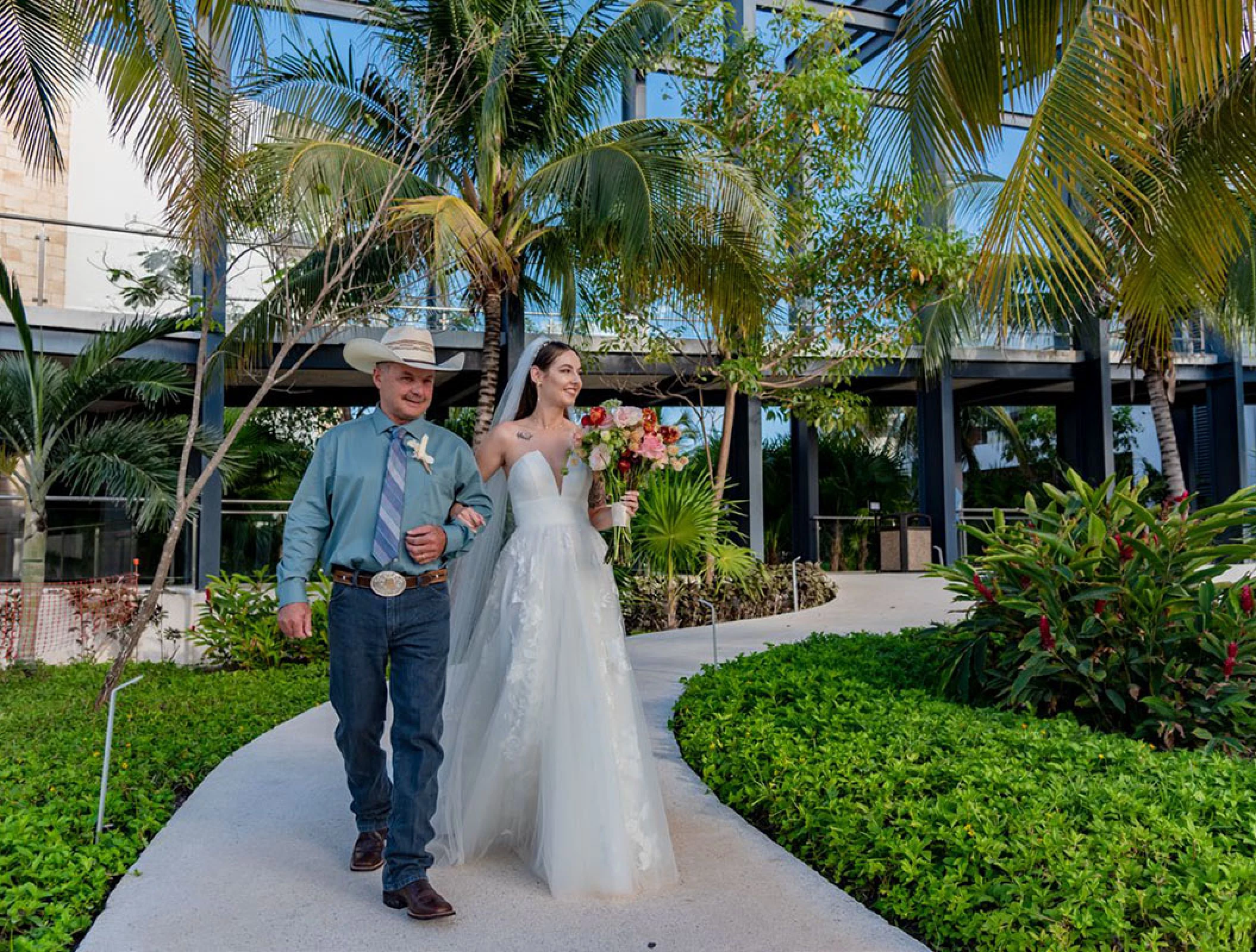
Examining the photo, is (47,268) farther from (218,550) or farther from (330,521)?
(330,521)

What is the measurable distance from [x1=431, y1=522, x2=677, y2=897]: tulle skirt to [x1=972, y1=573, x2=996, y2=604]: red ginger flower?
234cm

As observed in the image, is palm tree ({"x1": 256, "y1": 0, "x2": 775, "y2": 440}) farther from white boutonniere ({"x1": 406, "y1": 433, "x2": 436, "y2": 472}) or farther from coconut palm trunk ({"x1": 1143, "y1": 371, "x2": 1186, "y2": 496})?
coconut palm trunk ({"x1": 1143, "y1": 371, "x2": 1186, "y2": 496})

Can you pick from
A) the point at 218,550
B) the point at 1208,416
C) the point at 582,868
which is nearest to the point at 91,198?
the point at 218,550

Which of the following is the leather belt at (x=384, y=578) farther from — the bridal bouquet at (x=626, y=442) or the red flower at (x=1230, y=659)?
the red flower at (x=1230, y=659)

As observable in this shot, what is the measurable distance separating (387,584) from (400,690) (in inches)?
14.4

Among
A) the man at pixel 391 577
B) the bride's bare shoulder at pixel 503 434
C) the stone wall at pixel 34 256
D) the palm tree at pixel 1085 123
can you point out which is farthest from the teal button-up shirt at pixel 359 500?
the stone wall at pixel 34 256

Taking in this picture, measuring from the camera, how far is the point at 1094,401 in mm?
17109

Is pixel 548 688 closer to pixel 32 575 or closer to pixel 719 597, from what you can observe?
pixel 32 575

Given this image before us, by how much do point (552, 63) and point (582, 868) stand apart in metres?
9.13

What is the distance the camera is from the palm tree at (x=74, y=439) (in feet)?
29.6

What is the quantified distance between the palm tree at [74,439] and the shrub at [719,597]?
5.01 metres

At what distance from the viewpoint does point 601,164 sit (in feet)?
30.7

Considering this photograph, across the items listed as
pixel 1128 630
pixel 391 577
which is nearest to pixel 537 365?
pixel 391 577

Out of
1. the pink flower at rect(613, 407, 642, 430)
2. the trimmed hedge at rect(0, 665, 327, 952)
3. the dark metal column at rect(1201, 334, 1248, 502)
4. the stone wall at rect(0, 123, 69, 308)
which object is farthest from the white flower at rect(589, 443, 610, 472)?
the dark metal column at rect(1201, 334, 1248, 502)
